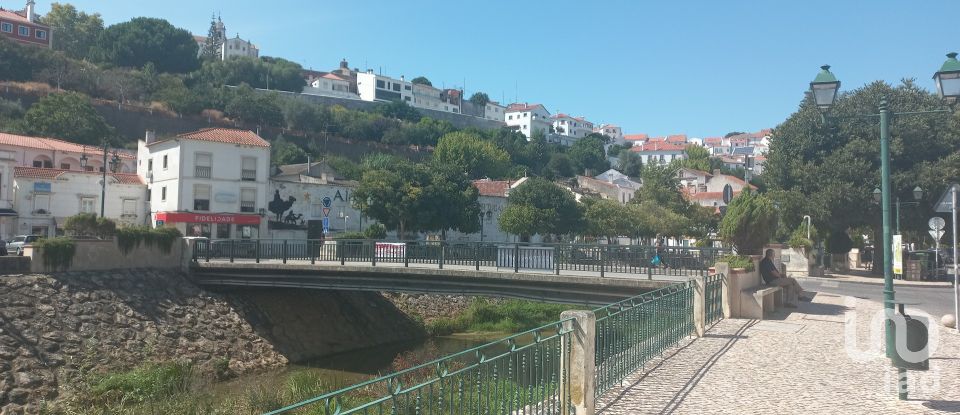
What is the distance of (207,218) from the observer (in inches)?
1617

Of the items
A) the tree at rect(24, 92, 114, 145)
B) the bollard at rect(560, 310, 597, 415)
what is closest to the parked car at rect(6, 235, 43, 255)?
the tree at rect(24, 92, 114, 145)

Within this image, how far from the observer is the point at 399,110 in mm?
106812

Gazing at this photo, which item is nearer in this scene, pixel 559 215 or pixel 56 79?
pixel 559 215

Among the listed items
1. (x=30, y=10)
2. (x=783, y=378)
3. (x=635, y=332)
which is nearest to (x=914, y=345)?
(x=783, y=378)

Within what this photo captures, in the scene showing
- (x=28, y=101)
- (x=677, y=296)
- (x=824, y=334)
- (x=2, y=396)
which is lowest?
(x=2, y=396)

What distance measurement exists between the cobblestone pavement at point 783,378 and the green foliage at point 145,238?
69.7 feet

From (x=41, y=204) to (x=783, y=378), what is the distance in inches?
1737

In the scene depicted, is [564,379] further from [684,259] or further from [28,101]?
[28,101]

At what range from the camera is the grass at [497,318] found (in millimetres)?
30062

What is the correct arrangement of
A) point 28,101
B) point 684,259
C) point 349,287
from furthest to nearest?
point 28,101, point 349,287, point 684,259

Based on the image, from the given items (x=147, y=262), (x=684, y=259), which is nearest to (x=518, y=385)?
(x=684, y=259)

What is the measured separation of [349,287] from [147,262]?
370 inches

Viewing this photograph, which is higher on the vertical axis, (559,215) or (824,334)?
(559,215)

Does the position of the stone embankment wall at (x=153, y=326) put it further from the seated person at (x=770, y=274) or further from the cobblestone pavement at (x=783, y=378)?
the seated person at (x=770, y=274)
